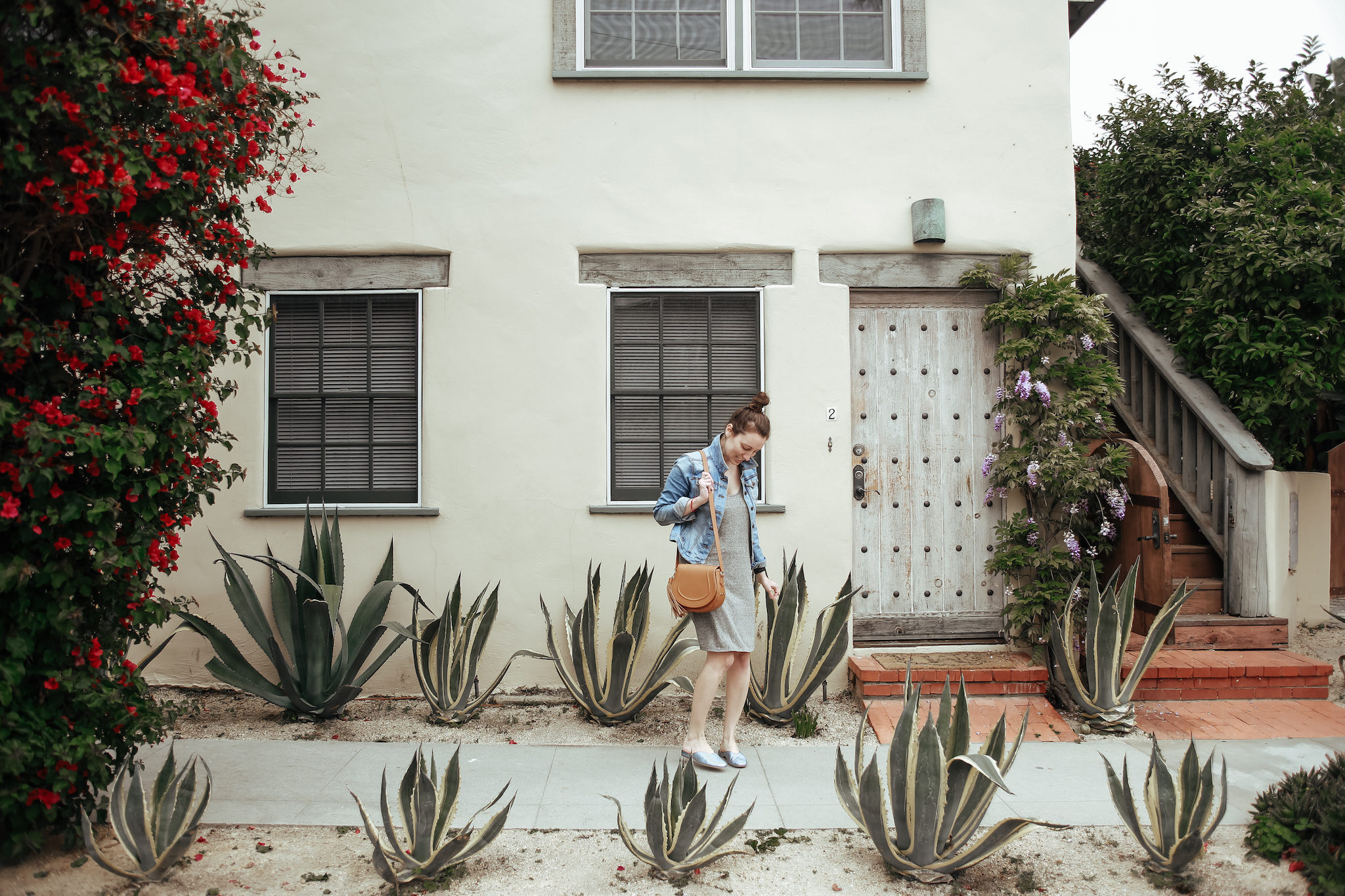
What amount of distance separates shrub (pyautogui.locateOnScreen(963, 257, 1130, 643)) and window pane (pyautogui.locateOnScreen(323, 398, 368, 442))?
3821 millimetres

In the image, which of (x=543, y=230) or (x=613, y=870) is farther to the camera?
(x=543, y=230)

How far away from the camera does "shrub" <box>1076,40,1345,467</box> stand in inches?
213

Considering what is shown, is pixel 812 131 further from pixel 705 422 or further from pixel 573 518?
pixel 573 518

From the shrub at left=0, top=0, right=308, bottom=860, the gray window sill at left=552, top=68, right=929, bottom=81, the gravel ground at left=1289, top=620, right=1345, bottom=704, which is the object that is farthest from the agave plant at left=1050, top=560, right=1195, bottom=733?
the shrub at left=0, top=0, right=308, bottom=860

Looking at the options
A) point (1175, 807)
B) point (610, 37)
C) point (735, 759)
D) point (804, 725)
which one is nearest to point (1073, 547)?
point (804, 725)

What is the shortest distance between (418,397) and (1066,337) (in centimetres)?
394

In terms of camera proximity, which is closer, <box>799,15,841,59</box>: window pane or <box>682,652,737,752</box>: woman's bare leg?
<box>682,652,737,752</box>: woman's bare leg

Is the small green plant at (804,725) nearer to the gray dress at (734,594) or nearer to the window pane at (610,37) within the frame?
the gray dress at (734,594)

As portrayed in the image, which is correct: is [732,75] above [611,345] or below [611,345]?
above

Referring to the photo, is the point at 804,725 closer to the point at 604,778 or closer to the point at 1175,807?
the point at 604,778

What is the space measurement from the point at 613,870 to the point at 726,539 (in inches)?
59.0

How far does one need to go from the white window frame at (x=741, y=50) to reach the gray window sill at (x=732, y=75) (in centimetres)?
1

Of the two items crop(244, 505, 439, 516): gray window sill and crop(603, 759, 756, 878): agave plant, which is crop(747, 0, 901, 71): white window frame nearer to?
crop(244, 505, 439, 516): gray window sill

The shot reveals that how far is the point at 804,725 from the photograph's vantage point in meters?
4.69
